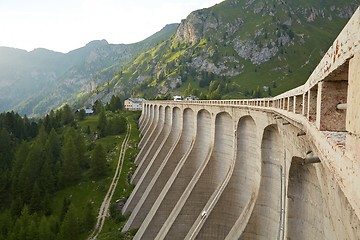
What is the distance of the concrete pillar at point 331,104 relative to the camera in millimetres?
5906

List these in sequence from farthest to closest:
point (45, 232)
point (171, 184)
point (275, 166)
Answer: point (45, 232) < point (171, 184) < point (275, 166)

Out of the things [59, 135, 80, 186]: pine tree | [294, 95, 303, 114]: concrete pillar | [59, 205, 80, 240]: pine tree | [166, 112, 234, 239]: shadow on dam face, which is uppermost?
[294, 95, 303, 114]: concrete pillar

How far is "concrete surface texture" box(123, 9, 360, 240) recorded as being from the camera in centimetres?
445

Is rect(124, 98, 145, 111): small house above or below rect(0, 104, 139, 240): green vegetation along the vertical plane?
above

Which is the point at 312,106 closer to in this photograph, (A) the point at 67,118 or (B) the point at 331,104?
(B) the point at 331,104

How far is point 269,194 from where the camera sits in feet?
64.2

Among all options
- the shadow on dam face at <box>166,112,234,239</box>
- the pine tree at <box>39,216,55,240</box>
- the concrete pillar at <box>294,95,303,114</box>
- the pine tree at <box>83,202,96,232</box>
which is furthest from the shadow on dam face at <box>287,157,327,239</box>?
the pine tree at <box>83,202,96,232</box>

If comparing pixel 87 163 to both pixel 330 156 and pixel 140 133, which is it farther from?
pixel 330 156

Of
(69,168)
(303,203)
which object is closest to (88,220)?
(69,168)

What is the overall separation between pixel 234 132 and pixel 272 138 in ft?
24.2

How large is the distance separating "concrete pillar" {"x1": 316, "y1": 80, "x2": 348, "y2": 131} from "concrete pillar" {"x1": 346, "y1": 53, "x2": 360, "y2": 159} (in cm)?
186

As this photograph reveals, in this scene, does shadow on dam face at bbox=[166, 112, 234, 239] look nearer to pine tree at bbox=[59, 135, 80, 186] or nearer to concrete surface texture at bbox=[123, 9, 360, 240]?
concrete surface texture at bbox=[123, 9, 360, 240]

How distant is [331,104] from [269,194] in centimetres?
1479

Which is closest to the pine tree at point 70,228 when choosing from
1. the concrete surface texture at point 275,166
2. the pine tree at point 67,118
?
the concrete surface texture at point 275,166
